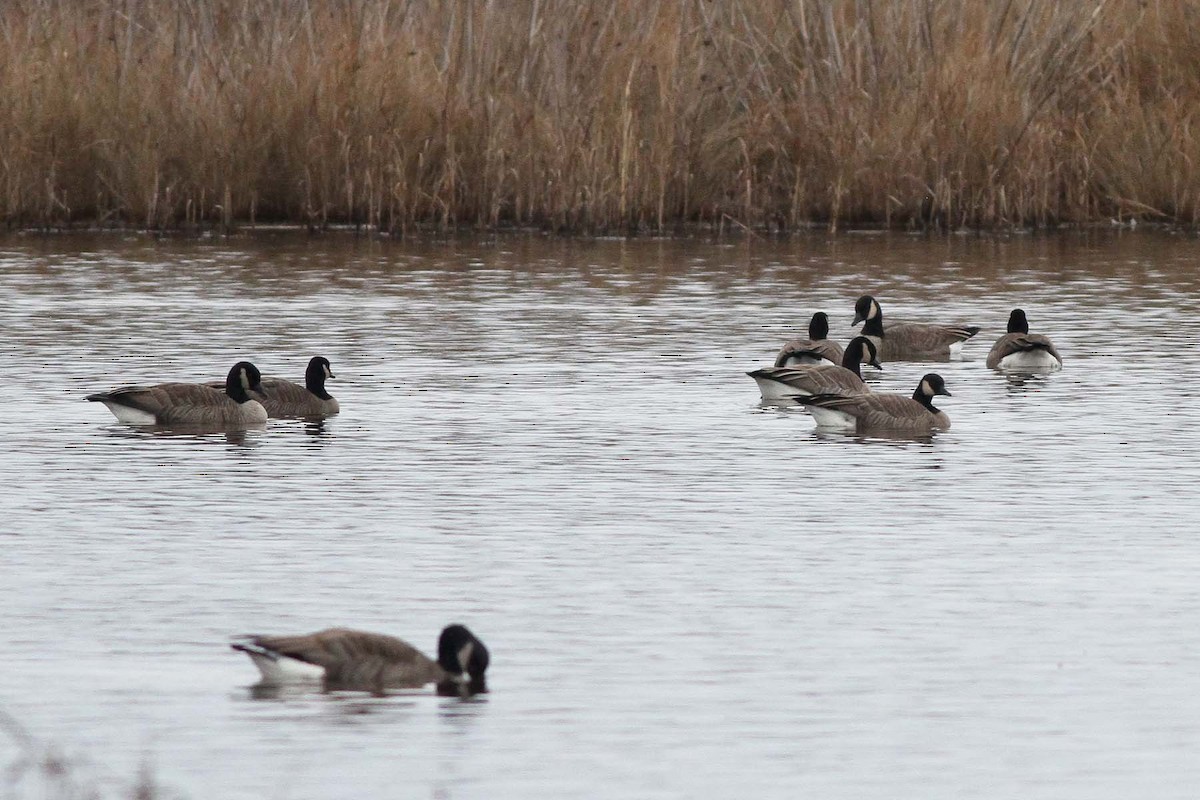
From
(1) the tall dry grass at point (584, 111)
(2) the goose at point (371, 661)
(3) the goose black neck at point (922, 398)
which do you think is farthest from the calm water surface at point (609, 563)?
Answer: (1) the tall dry grass at point (584, 111)

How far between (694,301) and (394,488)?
9849mm

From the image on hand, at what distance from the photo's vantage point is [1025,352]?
56.8ft

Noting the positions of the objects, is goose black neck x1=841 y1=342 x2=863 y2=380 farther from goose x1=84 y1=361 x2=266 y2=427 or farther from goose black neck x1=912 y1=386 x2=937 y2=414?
goose x1=84 y1=361 x2=266 y2=427

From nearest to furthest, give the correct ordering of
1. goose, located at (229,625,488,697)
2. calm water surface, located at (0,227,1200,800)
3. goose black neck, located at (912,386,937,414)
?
calm water surface, located at (0,227,1200,800) → goose, located at (229,625,488,697) → goose black neck, located at (912,386,937,414)

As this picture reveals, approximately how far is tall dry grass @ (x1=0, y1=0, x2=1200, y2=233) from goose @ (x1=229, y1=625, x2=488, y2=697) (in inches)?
675

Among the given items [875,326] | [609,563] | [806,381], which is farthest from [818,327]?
[609,563]

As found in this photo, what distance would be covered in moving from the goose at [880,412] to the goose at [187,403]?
131 inches

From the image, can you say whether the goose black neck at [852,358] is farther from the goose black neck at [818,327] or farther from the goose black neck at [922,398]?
the goose black neck at [922,398]

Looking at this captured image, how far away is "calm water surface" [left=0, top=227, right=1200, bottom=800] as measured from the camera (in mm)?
7305

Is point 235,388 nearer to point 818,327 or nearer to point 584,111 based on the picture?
point 818,327

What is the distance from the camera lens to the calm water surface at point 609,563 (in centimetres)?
730

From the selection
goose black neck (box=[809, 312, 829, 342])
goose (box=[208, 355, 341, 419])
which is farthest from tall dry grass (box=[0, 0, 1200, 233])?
goose (box=[208, 355, 341, 419])

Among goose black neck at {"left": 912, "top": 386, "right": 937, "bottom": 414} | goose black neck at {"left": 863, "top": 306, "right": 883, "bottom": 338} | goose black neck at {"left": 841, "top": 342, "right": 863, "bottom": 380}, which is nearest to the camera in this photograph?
goose black neck at {"left": 912, "top": 386, "right": 937, "bottom": 414}

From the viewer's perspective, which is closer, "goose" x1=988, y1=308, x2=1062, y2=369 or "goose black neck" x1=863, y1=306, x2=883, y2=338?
"goose" x1=988, y1=308, x2=1062, y2=369
